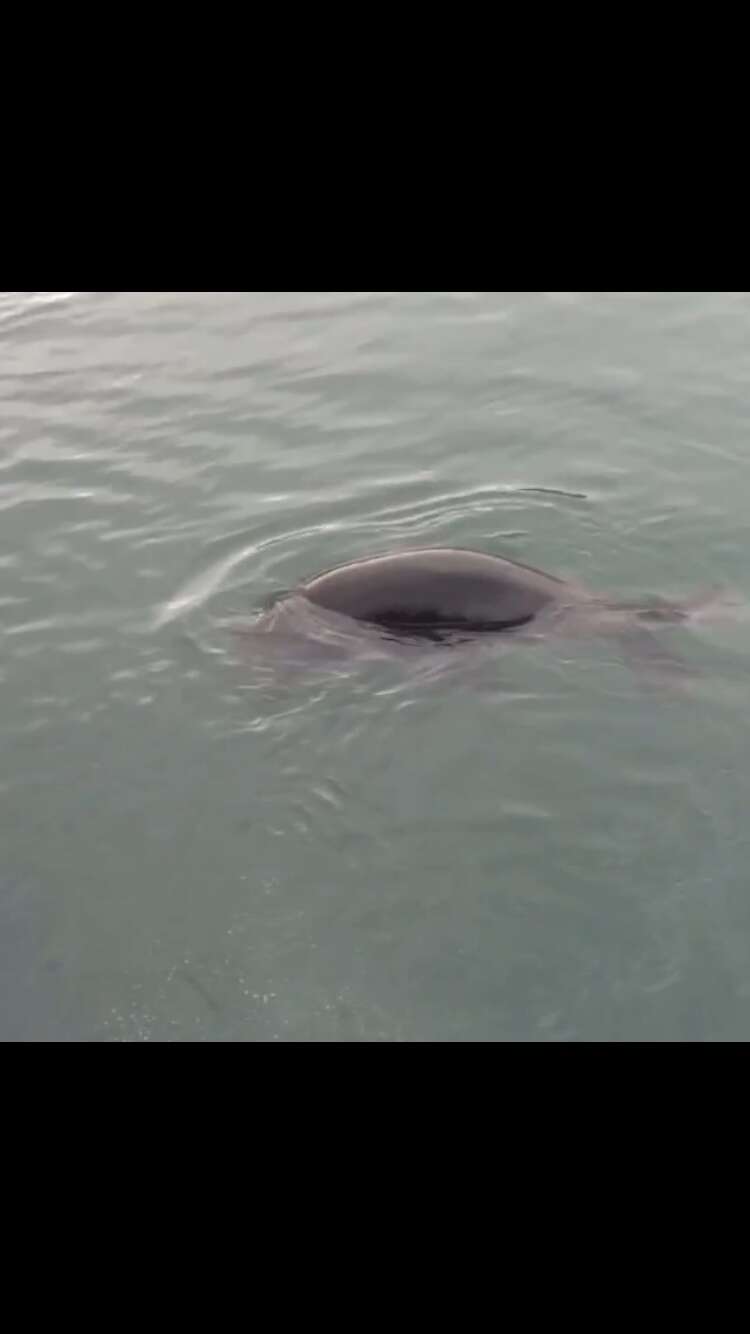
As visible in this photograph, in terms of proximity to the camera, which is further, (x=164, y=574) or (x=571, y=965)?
(x=164, y=574)

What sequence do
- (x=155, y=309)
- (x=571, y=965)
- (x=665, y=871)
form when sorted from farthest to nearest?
1. (x=155, y=309)
2. (x=665, y=871)
3. (x=571, y=965)

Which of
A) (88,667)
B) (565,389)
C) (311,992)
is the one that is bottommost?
(311,992)

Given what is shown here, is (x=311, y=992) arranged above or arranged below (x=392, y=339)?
below

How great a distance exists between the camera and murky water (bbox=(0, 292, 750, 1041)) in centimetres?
654

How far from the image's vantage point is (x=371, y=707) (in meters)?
8.17

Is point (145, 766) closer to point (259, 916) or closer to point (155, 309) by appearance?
point (259, 916)

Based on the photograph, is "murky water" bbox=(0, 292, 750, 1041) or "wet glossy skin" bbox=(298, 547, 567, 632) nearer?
"murky water" bbox=(0, 292, 750, 1041)

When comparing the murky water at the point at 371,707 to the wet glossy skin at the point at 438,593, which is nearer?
the murky water at the point at 371,707

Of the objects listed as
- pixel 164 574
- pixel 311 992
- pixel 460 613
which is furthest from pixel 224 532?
pixel 311 992

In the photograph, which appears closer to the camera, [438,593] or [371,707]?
[371,707]

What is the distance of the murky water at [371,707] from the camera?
6.54 metres

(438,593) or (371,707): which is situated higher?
(438,593)

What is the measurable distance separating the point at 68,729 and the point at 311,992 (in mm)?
2523

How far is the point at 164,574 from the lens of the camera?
9.70 m
